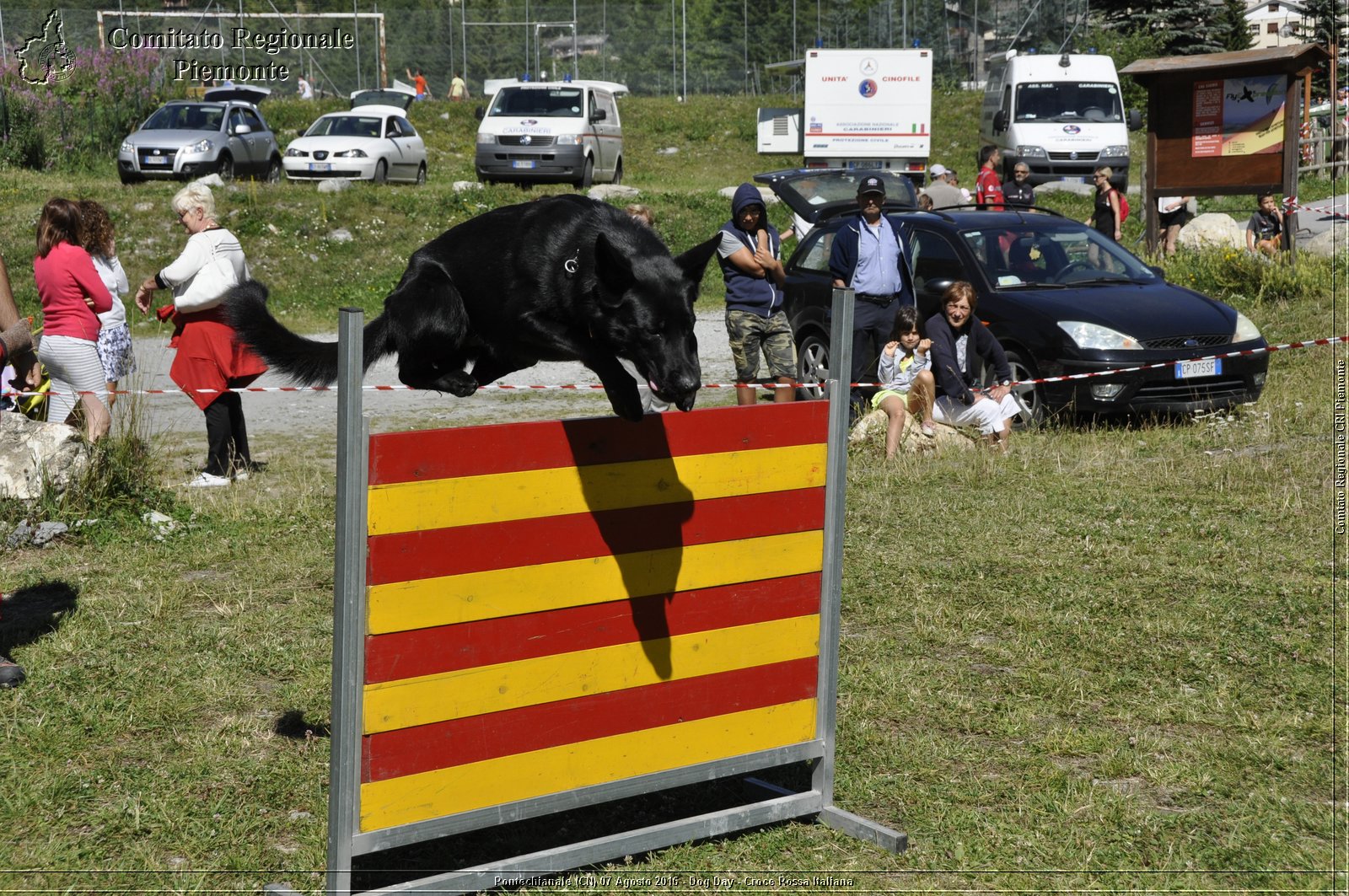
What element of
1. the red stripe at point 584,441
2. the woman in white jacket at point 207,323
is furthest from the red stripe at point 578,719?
the woman in white jacket at point 207,323

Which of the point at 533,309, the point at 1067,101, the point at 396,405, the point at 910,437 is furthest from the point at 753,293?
the point at 1067,101

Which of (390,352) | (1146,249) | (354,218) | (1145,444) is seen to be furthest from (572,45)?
(390,352)

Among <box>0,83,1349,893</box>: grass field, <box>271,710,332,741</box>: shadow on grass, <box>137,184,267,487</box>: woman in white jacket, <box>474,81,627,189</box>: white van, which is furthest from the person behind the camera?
<box>474,81,627,189</box>: white van

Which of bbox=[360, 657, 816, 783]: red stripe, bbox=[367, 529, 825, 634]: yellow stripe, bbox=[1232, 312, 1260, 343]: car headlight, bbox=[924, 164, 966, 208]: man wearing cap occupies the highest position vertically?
bbox=[924, 164, 966, 208]: man wearing cap

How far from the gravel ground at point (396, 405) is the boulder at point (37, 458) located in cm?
286

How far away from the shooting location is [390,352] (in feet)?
14.7

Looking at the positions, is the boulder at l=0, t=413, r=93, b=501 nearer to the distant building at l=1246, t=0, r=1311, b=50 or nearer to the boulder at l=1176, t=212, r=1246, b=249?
the boulder at l=1176, t=212, r=1246, b=249

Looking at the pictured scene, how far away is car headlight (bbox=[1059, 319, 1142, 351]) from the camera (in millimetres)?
9539

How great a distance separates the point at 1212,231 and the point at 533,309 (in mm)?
17206

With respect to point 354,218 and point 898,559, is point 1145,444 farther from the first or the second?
point 354,218

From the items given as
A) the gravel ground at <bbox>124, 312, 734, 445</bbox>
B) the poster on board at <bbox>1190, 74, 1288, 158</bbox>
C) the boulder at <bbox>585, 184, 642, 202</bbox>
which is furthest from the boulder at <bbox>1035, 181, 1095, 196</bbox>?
the gravel ground at <bbox>124, 312, 734, 445</bbox>

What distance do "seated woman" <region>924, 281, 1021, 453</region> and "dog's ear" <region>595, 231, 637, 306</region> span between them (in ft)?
20.0

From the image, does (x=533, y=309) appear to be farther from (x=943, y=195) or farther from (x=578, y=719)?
(x=943, y=195)

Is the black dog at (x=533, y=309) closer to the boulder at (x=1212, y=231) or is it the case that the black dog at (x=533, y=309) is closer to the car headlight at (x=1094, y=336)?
the car headlight at (x=1094, y=336)
